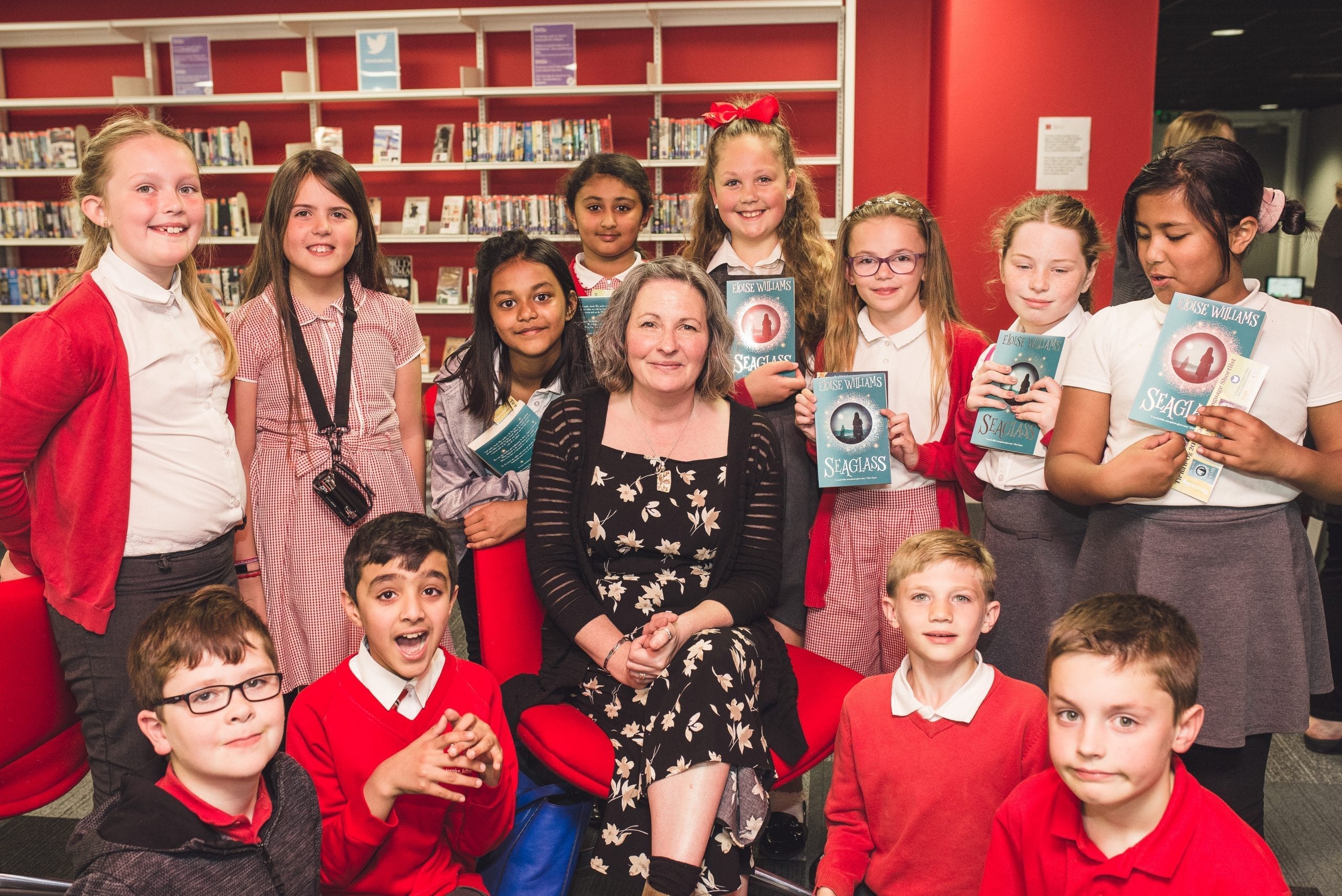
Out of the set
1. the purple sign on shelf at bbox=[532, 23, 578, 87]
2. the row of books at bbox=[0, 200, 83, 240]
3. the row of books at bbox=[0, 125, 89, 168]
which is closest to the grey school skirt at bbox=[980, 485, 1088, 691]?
the purple sign on shelf at bbox=[532, 23, 578, 87]

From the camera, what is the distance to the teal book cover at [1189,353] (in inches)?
70.6

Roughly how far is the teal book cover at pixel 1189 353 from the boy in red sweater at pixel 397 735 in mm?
1375

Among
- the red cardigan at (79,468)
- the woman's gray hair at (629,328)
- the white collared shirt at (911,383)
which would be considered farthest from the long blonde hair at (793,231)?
the red cardigan at (79,468)

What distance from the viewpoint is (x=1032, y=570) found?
220 cm

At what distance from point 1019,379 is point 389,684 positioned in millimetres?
1479

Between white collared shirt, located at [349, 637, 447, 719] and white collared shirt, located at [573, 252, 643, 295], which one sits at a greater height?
white collared shirt, located at [573, 252, 643, 295]

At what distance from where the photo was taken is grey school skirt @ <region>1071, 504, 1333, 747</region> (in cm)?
183

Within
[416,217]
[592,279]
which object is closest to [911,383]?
[592,279]

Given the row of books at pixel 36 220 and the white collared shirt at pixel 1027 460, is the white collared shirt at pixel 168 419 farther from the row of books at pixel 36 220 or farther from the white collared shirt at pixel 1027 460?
the row of books at pixel 36 220

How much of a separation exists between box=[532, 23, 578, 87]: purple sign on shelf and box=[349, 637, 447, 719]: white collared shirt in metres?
5.35

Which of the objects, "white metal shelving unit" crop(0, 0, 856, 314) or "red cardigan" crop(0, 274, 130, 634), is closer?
"red cardigan" crop(0, 274, 130, 634)

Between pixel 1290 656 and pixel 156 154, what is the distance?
245 centimetres

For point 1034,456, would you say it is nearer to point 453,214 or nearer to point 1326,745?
point 1326,745

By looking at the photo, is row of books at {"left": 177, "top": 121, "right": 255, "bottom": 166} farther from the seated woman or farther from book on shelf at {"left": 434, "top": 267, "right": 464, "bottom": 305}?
the seated woman
